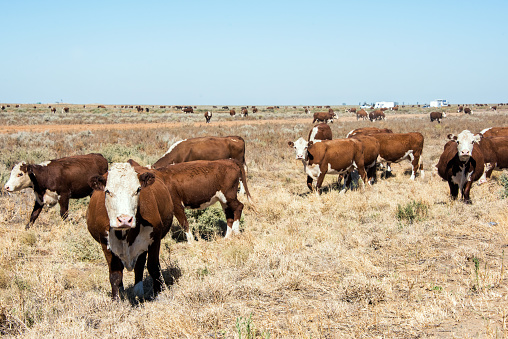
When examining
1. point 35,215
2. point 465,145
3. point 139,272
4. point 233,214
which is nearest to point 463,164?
point 465,145

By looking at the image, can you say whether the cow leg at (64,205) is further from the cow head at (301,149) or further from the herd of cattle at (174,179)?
the cow head at (301,149)

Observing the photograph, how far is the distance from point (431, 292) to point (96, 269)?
518 cm

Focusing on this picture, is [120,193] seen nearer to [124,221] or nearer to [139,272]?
[124,221]

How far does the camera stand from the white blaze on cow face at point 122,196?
408cm

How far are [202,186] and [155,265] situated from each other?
2.92 meters

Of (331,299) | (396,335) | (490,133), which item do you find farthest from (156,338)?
(490,133)

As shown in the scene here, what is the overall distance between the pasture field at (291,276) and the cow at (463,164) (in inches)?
20.8

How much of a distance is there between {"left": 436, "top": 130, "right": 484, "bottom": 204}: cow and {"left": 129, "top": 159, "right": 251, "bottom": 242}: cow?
534 cm

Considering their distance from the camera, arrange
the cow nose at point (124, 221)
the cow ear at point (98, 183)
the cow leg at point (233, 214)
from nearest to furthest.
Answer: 1. the cow nose at point (124, 221)
2. the cow ear at point (98, 183)
3. the cow leg at point (233, 214)

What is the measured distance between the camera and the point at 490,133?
15969mm

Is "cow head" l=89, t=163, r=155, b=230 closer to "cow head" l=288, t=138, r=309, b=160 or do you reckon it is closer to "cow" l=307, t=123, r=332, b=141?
"cow head" l=288, t=138, r=309, b=160

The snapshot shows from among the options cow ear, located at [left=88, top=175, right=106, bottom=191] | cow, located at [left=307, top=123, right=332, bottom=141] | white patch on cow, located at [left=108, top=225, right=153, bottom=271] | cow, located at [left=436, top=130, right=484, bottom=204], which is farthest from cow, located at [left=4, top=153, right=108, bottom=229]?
cow, located at [left=307, top=123, right=332, bottom=141]

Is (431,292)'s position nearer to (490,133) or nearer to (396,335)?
(396,335)

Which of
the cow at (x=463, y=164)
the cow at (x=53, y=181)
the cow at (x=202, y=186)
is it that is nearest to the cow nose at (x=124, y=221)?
the cow at (x=202, y=186)
